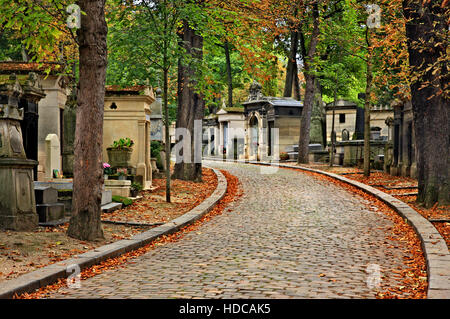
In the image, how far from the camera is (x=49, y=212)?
390 inches

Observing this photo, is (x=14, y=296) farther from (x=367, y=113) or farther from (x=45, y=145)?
(x=367, y=113)

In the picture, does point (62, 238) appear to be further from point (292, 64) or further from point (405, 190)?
point (292, 64)

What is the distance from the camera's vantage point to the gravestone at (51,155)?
13961 mm

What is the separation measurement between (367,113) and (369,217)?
30.4 ft

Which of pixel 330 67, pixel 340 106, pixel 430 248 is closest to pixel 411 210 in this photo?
pixel 430 248

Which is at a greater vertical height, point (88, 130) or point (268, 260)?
point (88, 130)

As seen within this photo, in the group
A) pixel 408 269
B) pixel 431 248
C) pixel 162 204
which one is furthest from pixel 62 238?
pixel 431 248

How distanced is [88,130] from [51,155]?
19.2 feet

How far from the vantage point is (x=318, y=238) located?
362 inches

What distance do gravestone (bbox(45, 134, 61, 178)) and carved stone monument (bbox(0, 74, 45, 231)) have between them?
16.0 feet

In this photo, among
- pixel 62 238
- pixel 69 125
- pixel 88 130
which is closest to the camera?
pixel 62 238

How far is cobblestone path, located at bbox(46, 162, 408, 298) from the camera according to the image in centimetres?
557

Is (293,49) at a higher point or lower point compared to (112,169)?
higher

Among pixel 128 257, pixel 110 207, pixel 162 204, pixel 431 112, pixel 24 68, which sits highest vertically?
pixel 24 68
